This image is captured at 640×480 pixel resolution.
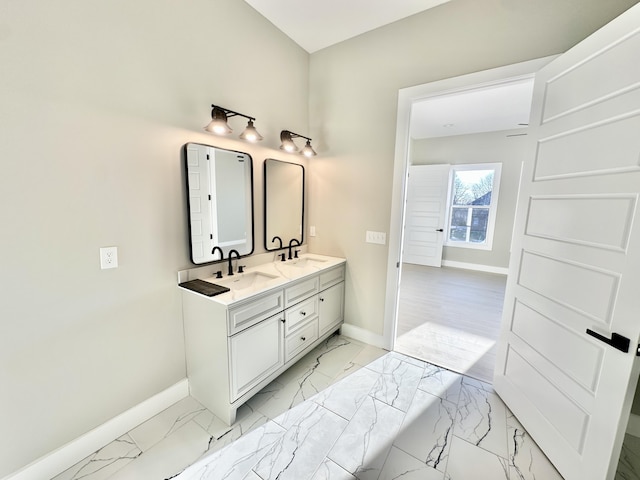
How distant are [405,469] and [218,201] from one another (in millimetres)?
2088

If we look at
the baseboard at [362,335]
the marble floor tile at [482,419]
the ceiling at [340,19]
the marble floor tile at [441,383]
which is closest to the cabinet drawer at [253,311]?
the baseboard at [362,335]

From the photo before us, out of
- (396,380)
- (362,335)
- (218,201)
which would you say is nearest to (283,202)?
(218,201)

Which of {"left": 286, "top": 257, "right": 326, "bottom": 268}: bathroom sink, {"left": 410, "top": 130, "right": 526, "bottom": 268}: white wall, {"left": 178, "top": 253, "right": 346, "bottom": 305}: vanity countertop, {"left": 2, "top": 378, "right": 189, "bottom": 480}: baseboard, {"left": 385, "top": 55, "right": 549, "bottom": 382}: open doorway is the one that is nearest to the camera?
{"left": 2, "top": 378, "right": 189, "bottom": 480}: baseboard

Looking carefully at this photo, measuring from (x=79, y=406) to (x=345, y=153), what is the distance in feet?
8.79

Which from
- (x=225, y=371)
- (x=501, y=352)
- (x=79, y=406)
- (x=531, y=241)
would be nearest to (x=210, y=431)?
(x=225, y=371)

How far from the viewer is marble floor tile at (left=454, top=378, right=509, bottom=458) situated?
5.27 ft

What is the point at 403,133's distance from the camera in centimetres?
229

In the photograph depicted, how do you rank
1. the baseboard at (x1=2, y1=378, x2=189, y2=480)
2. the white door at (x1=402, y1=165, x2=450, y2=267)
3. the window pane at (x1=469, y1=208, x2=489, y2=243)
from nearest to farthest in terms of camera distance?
the baseboard at (x1=2, y1=378, x2=189, y2=480) → the window pane at (x1=469, y1=208, x2=489, y2=243) → the white door at (x1=402, y1=165, x2=450, y2=267)

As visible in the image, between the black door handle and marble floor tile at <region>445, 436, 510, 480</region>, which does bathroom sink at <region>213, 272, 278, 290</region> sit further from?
the black door handle

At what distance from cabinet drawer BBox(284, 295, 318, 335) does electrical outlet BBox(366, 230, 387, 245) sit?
30.6 inches

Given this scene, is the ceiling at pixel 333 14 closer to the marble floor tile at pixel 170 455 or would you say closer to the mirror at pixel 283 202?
the mirror at pixel 283 202

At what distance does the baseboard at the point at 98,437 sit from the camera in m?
1.32

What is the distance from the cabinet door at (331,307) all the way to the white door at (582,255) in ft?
4.87

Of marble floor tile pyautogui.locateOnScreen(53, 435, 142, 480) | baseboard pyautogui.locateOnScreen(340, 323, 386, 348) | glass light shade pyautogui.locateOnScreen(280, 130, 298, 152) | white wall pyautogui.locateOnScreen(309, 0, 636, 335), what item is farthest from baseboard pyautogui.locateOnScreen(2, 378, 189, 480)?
glass light shade pyautogui.locateOnScreen(280, 130, 298, 152)
